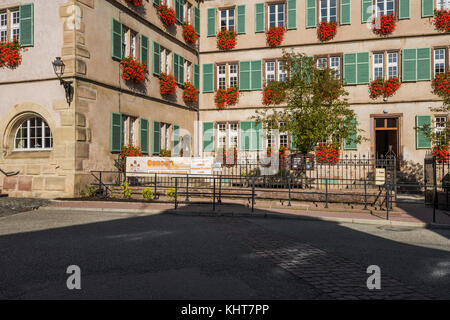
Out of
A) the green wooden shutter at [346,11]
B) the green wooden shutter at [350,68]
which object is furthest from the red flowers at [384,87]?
the green wooden shutter at [346,11]

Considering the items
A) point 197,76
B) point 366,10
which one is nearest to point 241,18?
point 197,76

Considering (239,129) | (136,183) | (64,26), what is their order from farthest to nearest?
(239,129), (136,183), (64,26)

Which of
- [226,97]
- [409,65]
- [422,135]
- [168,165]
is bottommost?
[168,165]

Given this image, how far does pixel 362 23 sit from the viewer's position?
850 inches

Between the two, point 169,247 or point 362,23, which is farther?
point 362,23

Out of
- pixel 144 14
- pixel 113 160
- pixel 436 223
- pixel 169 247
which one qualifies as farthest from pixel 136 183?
pixel 436 223

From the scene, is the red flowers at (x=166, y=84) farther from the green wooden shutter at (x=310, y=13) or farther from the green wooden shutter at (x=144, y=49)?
the green wooden shutter at (x=310, y=13)

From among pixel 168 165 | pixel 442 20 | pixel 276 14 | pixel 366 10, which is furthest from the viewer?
pixel 276 14

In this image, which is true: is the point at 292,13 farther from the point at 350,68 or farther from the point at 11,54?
the point at 11,54

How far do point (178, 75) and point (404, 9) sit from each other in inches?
467

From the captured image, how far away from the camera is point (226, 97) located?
23.8 metres

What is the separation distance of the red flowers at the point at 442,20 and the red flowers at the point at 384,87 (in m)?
3.13
